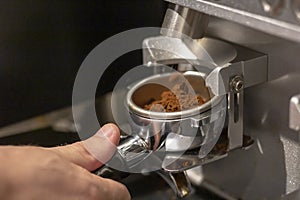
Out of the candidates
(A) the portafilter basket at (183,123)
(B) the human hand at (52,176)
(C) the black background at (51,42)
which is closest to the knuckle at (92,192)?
(B) the human hand at (52,176)

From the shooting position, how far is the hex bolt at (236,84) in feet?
1.47

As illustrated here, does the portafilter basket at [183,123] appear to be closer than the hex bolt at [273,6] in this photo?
No

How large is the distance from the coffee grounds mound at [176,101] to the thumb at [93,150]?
0.07 meters

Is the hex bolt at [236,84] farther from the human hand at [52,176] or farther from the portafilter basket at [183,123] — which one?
the human hand at [52,176]

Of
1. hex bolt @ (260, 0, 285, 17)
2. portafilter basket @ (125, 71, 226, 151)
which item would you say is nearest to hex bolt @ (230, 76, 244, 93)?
portafilter basket @ (125, 71, 226, 151)

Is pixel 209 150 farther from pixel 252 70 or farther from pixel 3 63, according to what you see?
pixel 3 63

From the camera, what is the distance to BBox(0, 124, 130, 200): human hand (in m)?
0.32

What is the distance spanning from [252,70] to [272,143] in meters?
0.08

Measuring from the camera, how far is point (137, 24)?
632 millimetres

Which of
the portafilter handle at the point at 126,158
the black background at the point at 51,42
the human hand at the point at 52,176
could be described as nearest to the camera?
the human hand at the point at 52,176

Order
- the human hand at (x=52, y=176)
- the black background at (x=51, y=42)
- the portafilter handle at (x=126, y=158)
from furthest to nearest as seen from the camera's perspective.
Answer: the black background at (x=51, y=42) → the portafilter handle at (x=126, y=158) → the human hand at (x=52, y=176)

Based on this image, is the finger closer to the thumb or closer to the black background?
the thumb

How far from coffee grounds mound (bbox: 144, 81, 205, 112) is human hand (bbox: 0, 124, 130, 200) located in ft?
0.32

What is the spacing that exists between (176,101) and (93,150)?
102mm
